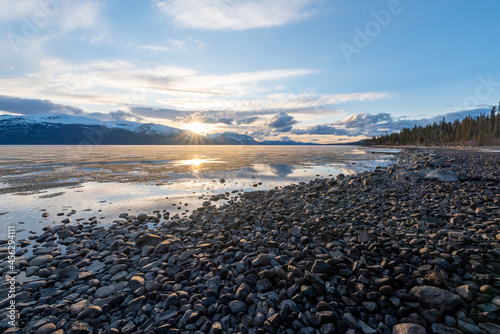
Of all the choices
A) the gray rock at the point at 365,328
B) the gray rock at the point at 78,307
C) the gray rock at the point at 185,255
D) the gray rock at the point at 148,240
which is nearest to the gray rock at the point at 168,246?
the gray rock at the point at 148,240

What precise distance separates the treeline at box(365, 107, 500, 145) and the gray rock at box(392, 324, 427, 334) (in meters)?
141

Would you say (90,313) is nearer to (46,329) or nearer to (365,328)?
(46,329)

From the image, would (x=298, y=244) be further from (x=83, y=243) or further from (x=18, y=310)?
(x=83, y=243)

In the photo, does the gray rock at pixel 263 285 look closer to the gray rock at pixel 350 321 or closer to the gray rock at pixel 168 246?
the gray rock at pixel 350 321

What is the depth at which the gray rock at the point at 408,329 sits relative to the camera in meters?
3.82

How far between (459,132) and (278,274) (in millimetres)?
170162

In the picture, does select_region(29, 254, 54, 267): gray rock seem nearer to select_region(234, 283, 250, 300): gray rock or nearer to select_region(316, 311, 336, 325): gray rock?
select_region(234, 283, 250, 300): gray rock

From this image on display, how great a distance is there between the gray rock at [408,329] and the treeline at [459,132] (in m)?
141

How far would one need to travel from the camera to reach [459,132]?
12400 centimetres

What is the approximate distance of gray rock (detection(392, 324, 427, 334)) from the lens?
3.82 metres


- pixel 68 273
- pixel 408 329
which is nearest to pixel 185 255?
pixel 68 273

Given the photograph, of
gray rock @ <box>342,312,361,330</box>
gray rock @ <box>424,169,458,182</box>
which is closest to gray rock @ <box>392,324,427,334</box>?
gray rock @ <box>342,312,361,330</box>

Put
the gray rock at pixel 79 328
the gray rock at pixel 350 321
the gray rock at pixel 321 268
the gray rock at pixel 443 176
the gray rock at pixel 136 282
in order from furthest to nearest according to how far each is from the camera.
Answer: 1. the gray rock at pixel 443 176
2. the gray rock at pixel 136 282
3. the gray rock at pixel 321 268
4. the gray rock at pixel 79 328
5. the gray rock at pixel 350 321

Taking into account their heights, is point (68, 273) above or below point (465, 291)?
below
